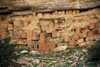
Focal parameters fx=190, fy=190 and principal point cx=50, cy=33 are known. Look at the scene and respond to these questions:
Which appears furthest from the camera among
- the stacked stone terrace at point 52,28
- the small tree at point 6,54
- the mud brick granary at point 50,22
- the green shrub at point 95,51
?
the mud brick granary at point 50,22

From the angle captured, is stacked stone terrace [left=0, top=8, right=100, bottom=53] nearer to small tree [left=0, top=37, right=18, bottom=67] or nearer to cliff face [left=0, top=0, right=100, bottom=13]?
cliff face [left=0, top=0, right=100, bottom=13]

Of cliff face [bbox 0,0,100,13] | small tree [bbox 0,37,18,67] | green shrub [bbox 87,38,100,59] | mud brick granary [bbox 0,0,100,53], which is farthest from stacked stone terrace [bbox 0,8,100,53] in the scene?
green shrub [bbox 87,38,100,59]

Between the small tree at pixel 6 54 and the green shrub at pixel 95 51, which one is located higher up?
the green shrub at pixel 95 51

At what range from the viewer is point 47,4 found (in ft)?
83.9

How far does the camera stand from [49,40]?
2580 centimetres

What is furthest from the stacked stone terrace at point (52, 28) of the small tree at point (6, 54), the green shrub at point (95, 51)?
the green shrub at point (95, 51)

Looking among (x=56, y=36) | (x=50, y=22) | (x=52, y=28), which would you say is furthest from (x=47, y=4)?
(x=56, y=36)

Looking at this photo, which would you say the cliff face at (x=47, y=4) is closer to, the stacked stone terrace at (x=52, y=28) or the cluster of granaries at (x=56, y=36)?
the stacked stone terrace at (x=52, y=28)

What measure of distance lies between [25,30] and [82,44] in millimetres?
8235

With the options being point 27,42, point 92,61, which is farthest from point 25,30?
point 92,61

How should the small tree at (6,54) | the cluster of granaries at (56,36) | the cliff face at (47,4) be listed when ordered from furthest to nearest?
1. the cliff face at (47,4)
2. the cluster of granaries at (56,36)
3. the small tree at (6,54)

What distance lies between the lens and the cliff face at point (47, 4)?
25178 millimetres

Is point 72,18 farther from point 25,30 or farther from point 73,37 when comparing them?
point 25,30

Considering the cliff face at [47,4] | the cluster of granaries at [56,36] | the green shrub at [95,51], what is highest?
the cliff face at [47,4]
